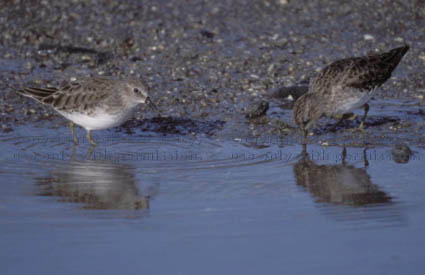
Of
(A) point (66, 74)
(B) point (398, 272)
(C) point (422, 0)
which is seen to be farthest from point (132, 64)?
(B) point (398, 272)

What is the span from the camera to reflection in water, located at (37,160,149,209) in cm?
716

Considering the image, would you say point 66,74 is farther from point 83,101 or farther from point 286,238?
point 286,238

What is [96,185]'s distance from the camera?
7.71 meters

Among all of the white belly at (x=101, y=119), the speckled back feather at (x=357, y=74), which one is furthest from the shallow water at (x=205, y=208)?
the speckled back feather at (x=357, y=74)

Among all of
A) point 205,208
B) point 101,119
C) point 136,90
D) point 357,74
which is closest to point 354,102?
point 357,74

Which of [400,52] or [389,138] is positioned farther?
[400,52]

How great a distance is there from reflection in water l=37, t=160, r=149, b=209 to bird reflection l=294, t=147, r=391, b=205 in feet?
6.14

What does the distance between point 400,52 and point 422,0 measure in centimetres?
541

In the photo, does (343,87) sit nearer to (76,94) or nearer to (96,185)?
(76,94)

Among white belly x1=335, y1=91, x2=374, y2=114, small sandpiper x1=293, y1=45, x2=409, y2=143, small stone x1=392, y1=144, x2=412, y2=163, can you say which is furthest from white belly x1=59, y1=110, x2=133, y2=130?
small stone x1=392, y1=144, x2=412, y2=163

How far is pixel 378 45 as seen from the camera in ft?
46.3

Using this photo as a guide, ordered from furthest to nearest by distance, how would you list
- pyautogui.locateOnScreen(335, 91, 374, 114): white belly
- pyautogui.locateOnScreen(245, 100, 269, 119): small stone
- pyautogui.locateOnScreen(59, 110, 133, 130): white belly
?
pyautogui.locateOnScreen(245, 100, 269, 119): small stone, pyautogui.locateOnScreen(335, 91, 374, 114): white belly, pyautogui.locateOnScreen(59, 110, 133, 130): white belly

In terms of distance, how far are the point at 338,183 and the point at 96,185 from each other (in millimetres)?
2684

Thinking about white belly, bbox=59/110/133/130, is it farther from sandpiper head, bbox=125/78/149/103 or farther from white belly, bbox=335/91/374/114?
white belly, bbox=335/91/374/114
